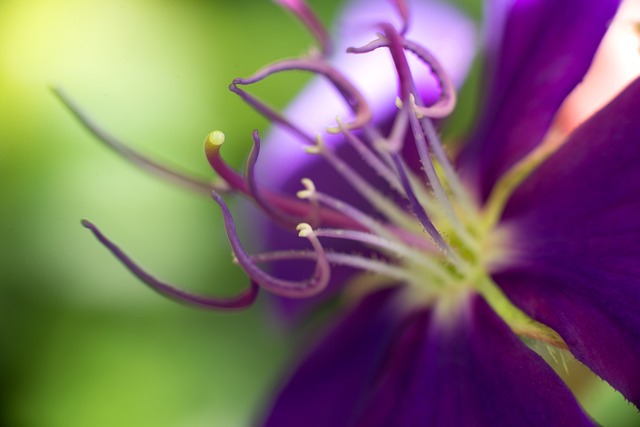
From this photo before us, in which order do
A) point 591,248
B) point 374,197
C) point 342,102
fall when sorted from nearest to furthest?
1. point 591,248
2. point 374,197
3. point 342,102

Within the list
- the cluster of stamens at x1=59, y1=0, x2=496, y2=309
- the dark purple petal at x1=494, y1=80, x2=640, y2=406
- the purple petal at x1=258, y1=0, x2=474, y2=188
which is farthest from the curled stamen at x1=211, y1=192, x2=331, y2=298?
the purple petal at x1=258, y1=0, x2=474, y2=188

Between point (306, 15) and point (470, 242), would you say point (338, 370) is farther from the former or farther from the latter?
point (306, 15)

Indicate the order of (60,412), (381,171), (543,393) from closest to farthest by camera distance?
(543,393), (381,171), (60,412)

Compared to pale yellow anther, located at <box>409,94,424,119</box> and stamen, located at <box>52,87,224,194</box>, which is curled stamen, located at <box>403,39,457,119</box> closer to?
pale yellow anther, located at <box>409,94,424,119</box>

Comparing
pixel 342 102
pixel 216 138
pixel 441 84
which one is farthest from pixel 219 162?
pixel 342 102

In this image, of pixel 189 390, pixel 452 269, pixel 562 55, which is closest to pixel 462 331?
pixel 452 269

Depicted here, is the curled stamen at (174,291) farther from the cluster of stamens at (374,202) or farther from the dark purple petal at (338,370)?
the dark purple petal at (338,370)

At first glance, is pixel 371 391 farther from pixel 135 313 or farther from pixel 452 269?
pixel 135 313
